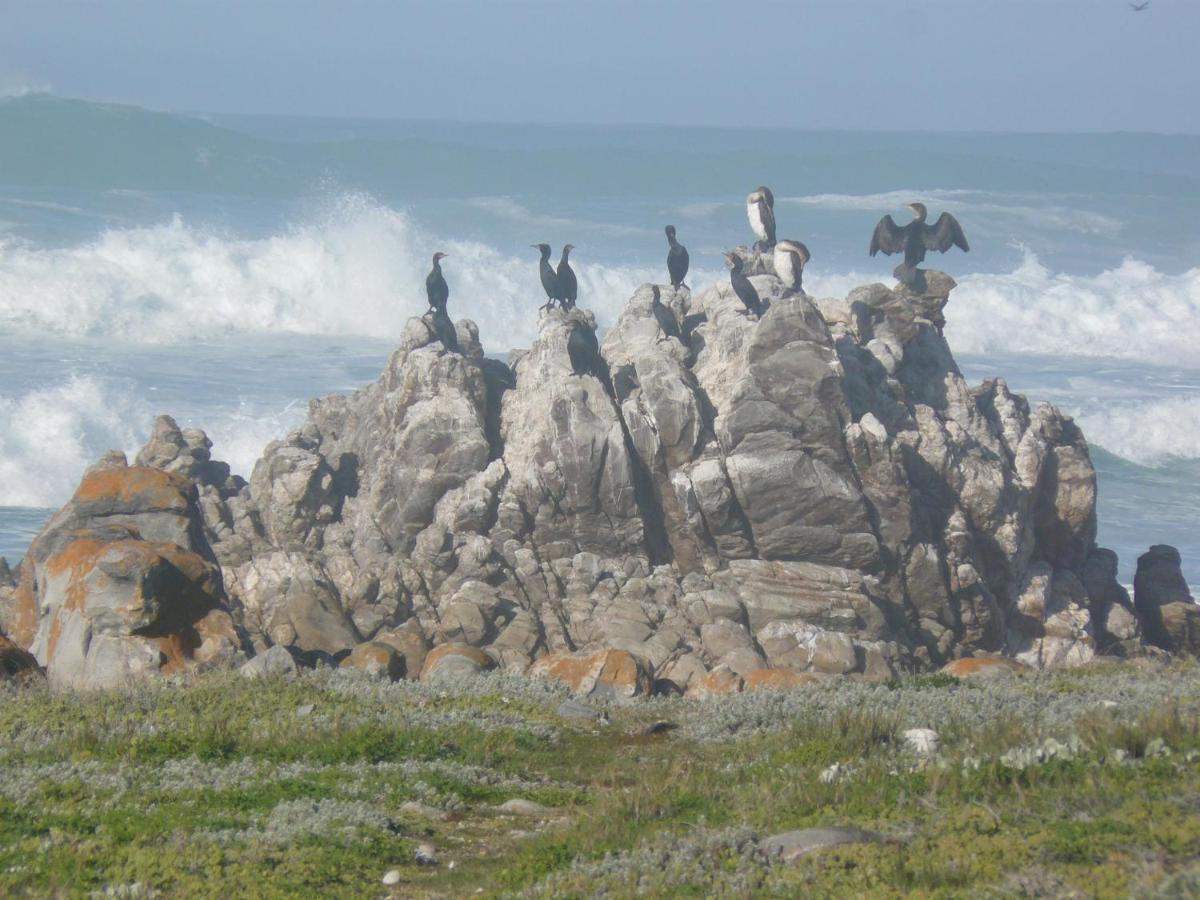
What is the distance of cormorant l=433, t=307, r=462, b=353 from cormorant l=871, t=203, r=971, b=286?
6980mm

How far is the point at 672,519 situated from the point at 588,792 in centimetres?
981

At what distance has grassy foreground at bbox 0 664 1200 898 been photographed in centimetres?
709

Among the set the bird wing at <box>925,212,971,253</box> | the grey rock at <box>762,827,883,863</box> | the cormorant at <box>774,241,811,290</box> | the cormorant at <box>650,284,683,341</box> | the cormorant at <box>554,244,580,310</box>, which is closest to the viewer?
the grey rock at <box>762,827,883,863</box>

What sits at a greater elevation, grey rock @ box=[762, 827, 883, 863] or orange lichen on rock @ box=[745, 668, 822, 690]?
grey rock @ box=[762, 827, 883, 863]

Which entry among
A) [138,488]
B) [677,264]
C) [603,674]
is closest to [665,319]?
[677,264]

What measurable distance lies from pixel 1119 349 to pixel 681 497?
40.9 metres

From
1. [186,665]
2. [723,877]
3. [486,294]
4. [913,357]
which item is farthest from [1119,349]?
[723,877]

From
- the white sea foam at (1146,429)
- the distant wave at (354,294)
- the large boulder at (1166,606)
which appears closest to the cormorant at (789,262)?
the large boulder at (1166,606)

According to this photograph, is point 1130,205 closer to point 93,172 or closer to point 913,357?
point 93,172

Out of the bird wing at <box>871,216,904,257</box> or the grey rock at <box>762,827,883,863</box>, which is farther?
the bird wing at <box>871,216,904,257</box>

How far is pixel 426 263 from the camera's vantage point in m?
59.2

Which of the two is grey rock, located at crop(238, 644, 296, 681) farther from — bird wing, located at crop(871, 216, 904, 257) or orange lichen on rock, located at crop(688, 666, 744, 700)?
bird wing, located at crop(871, 216, 904, 257)

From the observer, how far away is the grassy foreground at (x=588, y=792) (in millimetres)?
7090

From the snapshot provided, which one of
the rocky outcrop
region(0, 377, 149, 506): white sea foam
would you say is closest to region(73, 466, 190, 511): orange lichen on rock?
the rocky outcrop
